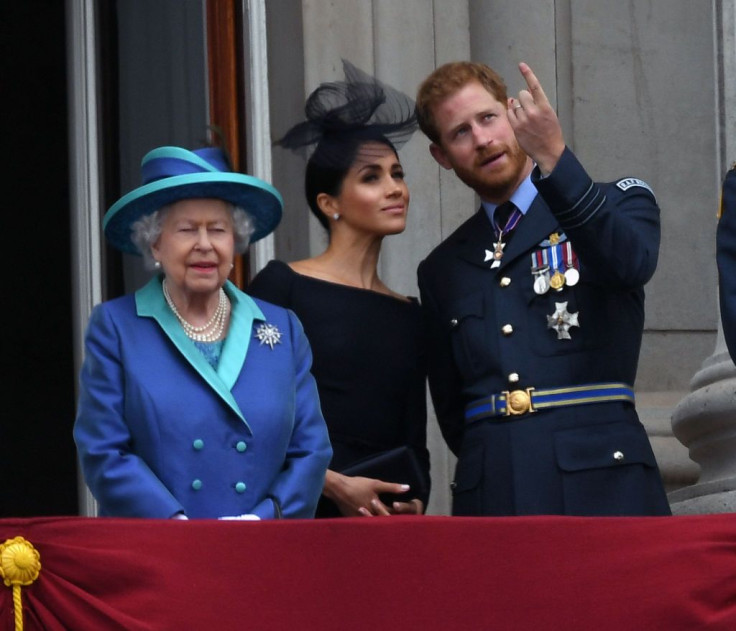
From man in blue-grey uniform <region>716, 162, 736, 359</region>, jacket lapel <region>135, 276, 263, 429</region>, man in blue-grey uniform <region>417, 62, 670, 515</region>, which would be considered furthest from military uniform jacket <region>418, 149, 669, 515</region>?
jacket lapel <region>135, 276, 263, 429</region>

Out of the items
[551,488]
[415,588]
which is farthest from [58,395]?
[415,588]

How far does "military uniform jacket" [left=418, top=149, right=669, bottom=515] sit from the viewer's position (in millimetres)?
4137

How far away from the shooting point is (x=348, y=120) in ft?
15.3

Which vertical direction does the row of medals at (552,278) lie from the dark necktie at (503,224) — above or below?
below

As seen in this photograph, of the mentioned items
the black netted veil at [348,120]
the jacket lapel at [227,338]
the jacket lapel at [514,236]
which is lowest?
the jacket lapel at [227,338]

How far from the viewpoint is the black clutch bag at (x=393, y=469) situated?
435 cm

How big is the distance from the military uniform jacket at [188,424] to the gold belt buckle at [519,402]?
549 millimetres

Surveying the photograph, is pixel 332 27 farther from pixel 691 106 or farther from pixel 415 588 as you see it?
pixel 415 588

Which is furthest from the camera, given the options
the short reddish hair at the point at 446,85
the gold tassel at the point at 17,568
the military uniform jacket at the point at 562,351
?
the short reddish hair at the point at 446,85

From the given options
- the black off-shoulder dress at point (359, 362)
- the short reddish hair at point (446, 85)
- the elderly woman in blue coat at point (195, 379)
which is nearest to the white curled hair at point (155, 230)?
the elderly woman in blue coat at point (195, 379)

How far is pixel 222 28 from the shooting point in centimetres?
580

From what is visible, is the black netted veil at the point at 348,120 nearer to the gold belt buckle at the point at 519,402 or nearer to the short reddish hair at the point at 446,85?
the short reddish hair at the point at 446,85

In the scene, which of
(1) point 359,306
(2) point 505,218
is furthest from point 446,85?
(1) point 359,306

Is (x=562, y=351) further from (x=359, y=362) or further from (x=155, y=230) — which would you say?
(x=155, y=230)
